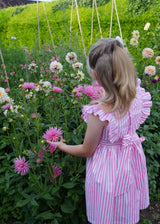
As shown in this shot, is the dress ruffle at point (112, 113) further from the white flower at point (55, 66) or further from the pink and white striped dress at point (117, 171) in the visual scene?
the white flower at point (55, 66)

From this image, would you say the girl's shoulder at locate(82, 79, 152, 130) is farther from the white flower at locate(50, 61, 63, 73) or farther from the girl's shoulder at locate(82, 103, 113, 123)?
the white flower at locate(50, 61, 63, 73)

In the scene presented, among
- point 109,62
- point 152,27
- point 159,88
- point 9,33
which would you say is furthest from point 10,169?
point 9,33

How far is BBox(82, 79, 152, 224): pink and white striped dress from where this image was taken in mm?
1244

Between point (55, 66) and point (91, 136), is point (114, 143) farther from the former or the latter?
point (55, 66)

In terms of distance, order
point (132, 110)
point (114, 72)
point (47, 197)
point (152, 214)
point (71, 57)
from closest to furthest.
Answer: point (114, 72), point (132, 110), point (47, 197), point (152, 214), point (71, 57)

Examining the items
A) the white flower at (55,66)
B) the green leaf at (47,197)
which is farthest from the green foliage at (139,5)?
Answer: the green leaf at (47,197)

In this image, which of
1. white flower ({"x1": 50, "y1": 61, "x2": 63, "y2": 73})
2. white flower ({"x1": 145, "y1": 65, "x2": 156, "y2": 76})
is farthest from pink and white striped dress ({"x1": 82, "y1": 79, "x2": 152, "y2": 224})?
white flower ({"x1": 145, "y1": 65, "x2": 156, "y2": 76})

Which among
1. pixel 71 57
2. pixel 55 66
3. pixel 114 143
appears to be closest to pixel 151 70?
pixel 71 57

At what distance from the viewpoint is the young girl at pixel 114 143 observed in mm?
1099

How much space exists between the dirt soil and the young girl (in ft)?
1.70

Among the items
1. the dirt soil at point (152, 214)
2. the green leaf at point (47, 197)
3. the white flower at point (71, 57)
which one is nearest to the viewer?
the green leaf at point (47, 197)

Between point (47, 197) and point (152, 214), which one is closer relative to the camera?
point (47, 197)

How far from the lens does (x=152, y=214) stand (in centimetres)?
195

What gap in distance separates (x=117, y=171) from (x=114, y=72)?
0.54 meters
